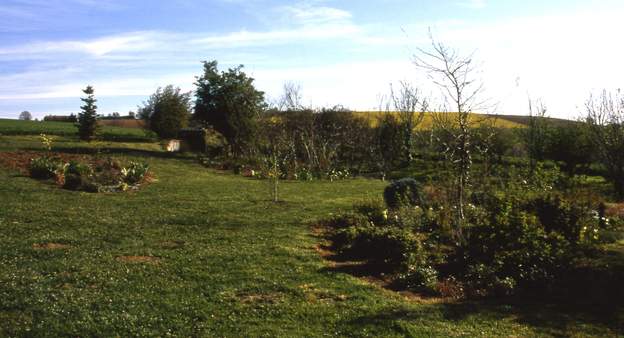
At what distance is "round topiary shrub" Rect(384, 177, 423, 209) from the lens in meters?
13.8

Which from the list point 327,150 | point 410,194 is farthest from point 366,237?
point 327,150

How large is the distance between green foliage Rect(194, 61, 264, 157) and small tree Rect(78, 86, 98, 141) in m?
5.38

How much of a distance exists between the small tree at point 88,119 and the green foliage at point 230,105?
5380 millimetres

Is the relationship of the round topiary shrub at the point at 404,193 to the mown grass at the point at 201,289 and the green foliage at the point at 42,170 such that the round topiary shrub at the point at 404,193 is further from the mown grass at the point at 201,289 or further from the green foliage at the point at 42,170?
the green foliage at the point at 42,170

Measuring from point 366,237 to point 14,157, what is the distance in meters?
15.1

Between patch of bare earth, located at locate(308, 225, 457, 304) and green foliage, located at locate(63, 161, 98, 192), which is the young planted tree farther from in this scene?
patch of bare earth, located at locate(308, 225, 457, 304)

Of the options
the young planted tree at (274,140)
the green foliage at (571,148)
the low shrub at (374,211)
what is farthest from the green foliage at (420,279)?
the green foliage at (571,148)

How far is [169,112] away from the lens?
34.7m

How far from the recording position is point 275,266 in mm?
8727

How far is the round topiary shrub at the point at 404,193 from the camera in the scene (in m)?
13.8

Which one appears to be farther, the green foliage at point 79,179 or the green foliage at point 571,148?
the green foliage at point 571,148

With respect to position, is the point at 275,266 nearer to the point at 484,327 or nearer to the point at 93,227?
the point at 484,327

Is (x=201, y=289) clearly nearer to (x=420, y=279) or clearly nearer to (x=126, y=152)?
(x=420, y=279)

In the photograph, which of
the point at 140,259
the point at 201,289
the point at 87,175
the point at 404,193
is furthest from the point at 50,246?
the point at 404,193
